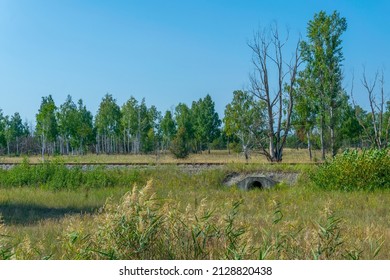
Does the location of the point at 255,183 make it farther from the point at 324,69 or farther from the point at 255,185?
the point at 324,69

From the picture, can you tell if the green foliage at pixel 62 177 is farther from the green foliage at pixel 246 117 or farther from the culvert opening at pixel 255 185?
the green foliage at pixel 246 117

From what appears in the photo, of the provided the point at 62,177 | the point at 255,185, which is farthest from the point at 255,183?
the point at 62,177

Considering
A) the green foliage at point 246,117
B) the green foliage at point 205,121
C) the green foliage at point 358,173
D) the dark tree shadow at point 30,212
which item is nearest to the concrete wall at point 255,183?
the green foliage at point 358,173

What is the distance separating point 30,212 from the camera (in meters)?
11.8

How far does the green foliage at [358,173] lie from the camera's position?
47.7 feet

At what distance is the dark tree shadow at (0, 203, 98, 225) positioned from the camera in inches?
414

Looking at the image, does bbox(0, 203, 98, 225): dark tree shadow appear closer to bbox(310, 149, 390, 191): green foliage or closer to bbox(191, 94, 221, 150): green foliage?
bbox(310, 149, 390, 191): green foliage

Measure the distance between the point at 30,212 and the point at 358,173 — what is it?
9.40 m

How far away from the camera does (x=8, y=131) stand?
185 feet

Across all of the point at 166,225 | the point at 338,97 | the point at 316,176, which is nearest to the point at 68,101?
the point at 338,97

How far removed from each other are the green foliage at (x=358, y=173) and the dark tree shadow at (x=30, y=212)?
740 cm

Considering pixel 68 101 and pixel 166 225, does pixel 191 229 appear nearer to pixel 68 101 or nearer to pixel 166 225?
pixel 166 225

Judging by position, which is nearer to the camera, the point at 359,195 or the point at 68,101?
the point at 359,195
